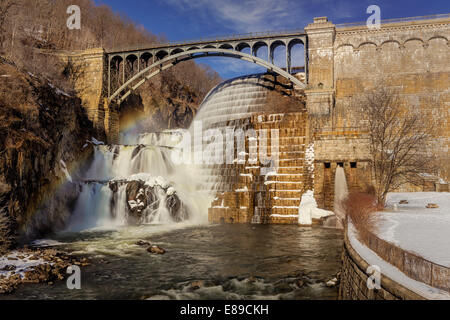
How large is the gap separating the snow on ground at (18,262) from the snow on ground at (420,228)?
1224 centimetres

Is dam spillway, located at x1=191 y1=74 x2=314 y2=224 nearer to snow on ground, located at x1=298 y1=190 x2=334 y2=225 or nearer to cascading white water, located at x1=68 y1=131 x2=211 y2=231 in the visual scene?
snow on ground, located at x1=298 y1=190 x2=334 y2=225

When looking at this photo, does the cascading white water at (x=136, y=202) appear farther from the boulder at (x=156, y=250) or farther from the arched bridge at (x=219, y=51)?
the arched bridge at (x=219, y=51)

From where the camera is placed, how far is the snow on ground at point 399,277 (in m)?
5.99

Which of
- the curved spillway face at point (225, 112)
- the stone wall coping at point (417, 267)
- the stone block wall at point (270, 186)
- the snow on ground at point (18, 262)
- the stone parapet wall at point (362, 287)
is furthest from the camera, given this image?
the curved spillway face at point (225, 112)

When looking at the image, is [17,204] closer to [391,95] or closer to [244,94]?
[244,94]

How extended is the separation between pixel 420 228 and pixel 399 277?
694 centimetres

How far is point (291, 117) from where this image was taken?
1057 inches

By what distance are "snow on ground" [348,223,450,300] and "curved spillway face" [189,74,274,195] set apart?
16.8 metres

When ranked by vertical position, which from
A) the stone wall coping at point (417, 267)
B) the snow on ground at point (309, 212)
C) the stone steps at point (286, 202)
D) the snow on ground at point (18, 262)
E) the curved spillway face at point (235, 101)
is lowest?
the snow on ground at point (18, 262)

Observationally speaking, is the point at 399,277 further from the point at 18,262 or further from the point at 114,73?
the point at 114,73

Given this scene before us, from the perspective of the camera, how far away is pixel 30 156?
18.0 meters

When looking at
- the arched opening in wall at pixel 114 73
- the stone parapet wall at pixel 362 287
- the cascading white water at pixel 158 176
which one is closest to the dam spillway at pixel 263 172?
the cascading white water at pixel 158 176

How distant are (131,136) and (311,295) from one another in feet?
101

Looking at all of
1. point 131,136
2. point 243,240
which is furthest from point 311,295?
point 131,136
